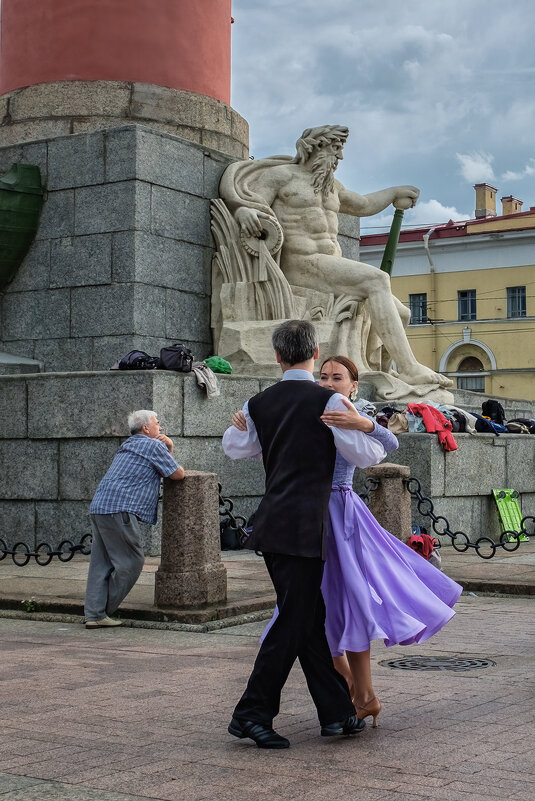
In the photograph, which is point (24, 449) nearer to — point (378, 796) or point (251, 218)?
point (251, 218)

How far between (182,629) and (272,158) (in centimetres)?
804

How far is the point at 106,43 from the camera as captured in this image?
14125 mm

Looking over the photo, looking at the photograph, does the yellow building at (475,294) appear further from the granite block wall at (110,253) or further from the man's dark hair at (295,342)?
the man's dark hair at (295,342)

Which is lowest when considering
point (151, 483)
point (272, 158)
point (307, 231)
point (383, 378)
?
point (151, 483)

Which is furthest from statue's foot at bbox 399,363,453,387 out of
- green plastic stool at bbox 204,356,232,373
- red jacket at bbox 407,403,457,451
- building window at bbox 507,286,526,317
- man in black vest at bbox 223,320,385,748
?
building window at bbox 507,286,526,317

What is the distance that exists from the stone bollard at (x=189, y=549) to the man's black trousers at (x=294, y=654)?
11.4 ft

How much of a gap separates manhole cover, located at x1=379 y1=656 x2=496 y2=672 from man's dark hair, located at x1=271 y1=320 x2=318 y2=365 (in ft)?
7.16

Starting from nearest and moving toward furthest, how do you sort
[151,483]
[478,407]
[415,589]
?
[415,589] < [151,483] < [478,407]

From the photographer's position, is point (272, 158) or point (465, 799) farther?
point (272, 158)

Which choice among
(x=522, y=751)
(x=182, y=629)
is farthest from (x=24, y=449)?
(x=522, y=751)

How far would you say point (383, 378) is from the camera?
13891 millimetres

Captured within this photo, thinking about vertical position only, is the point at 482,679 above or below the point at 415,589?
below

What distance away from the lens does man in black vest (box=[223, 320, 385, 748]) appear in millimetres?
4727

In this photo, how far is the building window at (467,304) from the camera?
1921 inches
